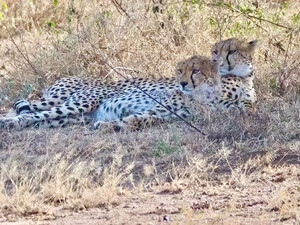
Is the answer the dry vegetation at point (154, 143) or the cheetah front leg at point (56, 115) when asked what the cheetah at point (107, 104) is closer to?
the cheetah front leg at point (56, 115)

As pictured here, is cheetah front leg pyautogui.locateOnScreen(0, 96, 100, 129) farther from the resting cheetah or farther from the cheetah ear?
the cheetah ear

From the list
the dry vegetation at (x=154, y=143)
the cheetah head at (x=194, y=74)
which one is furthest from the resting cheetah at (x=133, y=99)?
the dry vegetation at (x=154, y=143)

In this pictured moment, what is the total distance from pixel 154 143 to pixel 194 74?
125cm

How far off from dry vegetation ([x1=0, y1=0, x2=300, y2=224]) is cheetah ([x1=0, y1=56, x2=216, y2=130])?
232 millimetres

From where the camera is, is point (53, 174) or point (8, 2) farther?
point (8, 2)

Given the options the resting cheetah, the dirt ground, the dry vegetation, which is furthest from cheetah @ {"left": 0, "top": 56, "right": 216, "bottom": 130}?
the dirt ground

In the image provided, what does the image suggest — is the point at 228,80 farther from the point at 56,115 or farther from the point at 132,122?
the point at 56,115

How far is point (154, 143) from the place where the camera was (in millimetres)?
5180

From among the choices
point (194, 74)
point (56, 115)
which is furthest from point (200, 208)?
point (56, 115)

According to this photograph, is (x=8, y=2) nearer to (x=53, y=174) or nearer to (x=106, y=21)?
(x=106, y=21)

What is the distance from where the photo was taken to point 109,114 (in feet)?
21.0

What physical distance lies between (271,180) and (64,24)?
508 cm

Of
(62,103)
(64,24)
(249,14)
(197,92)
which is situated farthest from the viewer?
(64,24)

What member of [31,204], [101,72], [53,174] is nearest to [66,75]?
[101,72]
